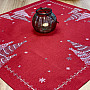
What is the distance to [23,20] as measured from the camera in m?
2.37

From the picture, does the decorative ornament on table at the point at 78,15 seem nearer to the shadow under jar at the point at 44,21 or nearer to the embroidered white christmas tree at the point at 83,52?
the shadow under jar at the point at 44,21

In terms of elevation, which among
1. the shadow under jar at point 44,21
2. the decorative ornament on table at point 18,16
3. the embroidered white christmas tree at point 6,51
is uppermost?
the shadow under jar at point 44,21

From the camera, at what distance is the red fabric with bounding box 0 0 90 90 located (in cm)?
145

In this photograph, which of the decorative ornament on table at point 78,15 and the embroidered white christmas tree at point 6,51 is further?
the decorative ornament on table at point 78,15

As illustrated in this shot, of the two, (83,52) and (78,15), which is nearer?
(83,52)

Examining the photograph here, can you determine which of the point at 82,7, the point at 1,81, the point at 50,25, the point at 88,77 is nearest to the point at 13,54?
the point at 1,81

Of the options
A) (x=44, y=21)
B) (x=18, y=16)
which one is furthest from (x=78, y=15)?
(x=18, y=16)

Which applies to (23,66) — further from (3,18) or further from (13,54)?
(3,18)

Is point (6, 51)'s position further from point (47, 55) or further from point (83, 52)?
point (83, 52)

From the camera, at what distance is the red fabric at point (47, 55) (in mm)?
1446

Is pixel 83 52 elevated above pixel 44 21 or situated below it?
below

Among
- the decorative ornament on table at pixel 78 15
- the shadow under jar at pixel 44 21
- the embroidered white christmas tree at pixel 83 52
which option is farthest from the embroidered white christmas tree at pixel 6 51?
the decorative ornament on table at pixel 78 15

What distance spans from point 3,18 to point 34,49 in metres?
0.86

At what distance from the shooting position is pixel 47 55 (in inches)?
68.1
